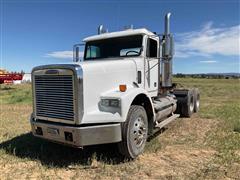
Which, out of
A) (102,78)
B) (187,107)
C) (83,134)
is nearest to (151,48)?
(102,78)

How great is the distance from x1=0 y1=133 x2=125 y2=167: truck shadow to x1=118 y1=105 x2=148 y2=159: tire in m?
0.30

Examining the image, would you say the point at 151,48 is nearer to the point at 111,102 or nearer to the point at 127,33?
the point at 127,33

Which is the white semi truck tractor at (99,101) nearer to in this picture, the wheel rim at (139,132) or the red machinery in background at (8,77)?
the wheel rim at (139,132)

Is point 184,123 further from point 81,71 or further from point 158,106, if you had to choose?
point 81,71

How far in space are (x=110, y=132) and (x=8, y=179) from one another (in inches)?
69.7

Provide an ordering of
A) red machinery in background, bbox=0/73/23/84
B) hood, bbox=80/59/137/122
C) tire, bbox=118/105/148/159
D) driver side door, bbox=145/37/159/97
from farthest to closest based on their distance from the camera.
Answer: red machinery in background, bbox=0/73/23/84 < driver side door, bbox=145/37/159/97 < tire, bbox=118/105/148/159 < hood, bbox=80/59/137/122

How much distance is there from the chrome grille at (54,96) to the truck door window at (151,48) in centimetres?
252

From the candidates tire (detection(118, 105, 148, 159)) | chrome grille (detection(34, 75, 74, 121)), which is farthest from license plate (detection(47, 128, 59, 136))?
tire (detection(118, 105, 148, 159))

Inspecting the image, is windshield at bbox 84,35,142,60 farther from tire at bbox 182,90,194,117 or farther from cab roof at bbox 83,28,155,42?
tire at bbox 182,90,194,117

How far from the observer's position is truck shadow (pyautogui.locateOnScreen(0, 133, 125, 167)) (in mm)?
4895

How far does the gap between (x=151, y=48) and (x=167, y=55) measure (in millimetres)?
431

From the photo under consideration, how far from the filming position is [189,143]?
6043mm

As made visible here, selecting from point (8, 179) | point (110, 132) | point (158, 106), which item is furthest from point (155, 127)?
point (8, 179)

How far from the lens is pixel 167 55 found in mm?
6121
